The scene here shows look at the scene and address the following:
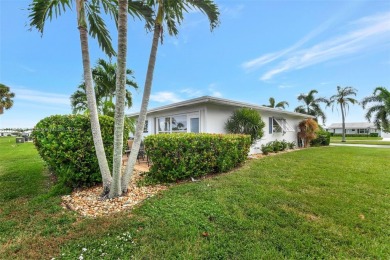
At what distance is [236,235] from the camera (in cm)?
336

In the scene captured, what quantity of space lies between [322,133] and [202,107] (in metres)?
17.4

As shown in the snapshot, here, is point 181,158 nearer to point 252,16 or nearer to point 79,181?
point 79,181

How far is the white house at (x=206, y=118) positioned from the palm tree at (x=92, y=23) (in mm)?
4900

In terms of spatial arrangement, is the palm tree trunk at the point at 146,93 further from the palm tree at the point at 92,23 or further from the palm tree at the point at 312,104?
the palm tree at the point at 312,104

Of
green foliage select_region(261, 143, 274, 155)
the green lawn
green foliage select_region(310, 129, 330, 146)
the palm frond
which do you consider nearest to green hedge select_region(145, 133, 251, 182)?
the green lawn

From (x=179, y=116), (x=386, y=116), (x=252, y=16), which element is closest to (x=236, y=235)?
(x=179, y=116)

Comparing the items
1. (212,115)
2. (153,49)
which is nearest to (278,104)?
(212,115)

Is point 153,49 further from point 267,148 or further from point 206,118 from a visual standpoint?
point 267,148

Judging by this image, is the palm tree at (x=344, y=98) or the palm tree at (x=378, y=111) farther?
the palm tree at (x=344, y=98)

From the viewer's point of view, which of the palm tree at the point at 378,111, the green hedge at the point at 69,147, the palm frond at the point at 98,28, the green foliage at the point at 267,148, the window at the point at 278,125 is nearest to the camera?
the green hedge at the point at 69,147

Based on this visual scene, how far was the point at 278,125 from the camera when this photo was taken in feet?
53.8

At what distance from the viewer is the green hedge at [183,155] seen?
6.48m

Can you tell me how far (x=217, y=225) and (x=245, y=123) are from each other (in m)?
8.60

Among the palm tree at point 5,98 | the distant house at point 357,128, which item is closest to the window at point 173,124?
the palm tree at point 5,98
